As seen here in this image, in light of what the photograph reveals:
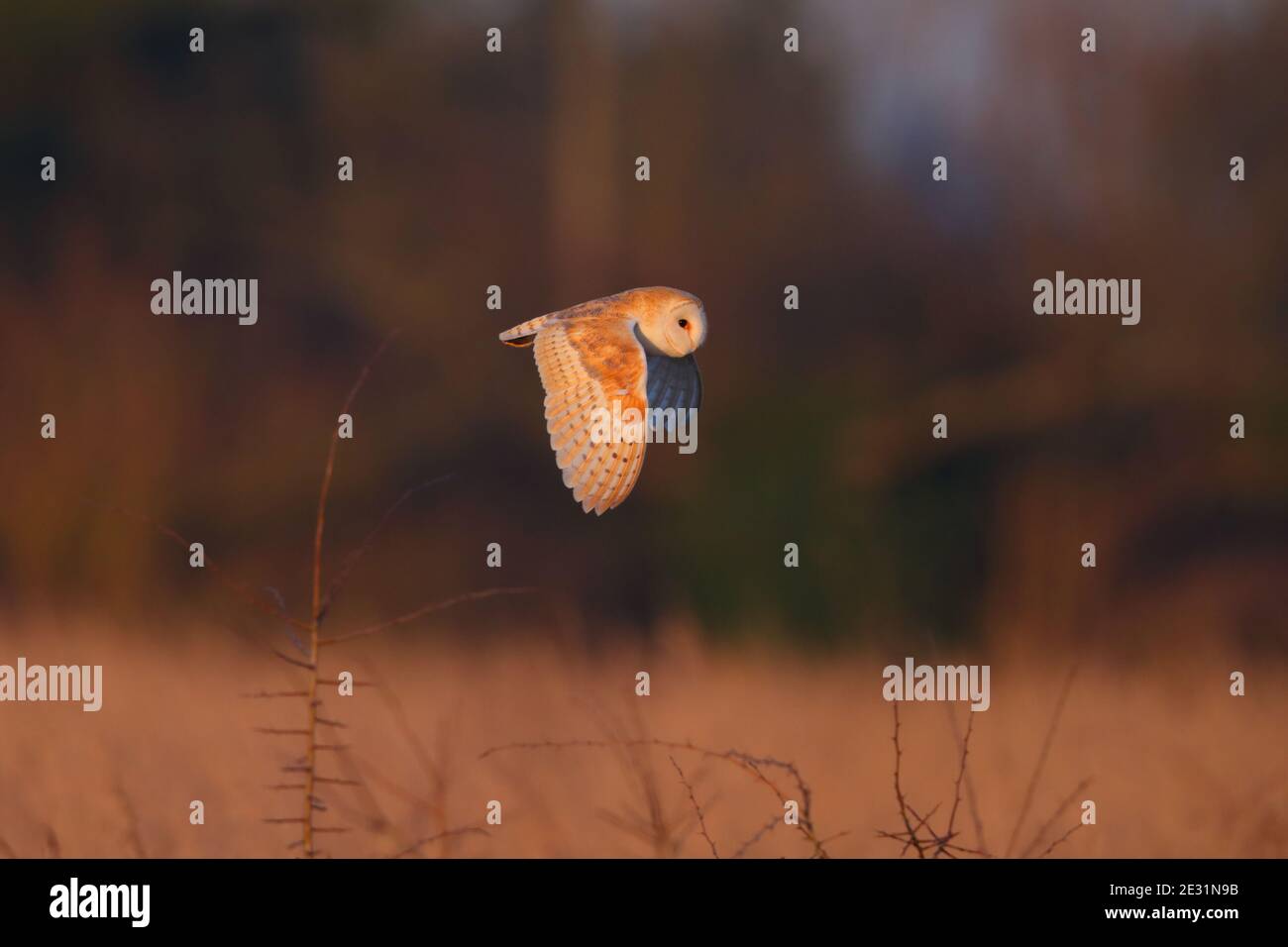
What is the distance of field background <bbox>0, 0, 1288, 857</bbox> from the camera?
10.6m

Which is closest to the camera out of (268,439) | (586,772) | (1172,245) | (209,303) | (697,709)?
(586,772)

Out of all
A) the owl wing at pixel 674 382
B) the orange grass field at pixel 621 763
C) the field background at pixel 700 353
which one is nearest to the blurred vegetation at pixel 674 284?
the field background at pixel 700 353

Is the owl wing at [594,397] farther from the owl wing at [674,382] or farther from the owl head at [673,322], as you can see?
the owl wing at [674,382]

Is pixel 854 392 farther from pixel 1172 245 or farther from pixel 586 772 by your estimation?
pixel 586 772

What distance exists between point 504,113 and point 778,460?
4.49m

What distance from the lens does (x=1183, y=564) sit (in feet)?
37.6

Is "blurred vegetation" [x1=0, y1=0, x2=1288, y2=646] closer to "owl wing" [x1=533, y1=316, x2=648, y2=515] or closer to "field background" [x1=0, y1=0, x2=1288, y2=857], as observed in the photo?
"field background" [x1=0, y1=0, x2=1288, y2=857]

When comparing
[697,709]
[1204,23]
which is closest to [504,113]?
[1204,23]

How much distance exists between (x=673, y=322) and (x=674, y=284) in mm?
8797

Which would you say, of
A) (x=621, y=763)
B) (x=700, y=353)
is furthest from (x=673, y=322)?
(x=700, y=353)

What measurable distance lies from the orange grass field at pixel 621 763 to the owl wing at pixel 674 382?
517 mm

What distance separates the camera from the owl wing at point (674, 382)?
2.97 m

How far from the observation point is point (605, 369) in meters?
2.74

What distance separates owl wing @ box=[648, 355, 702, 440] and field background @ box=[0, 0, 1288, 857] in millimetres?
4115
